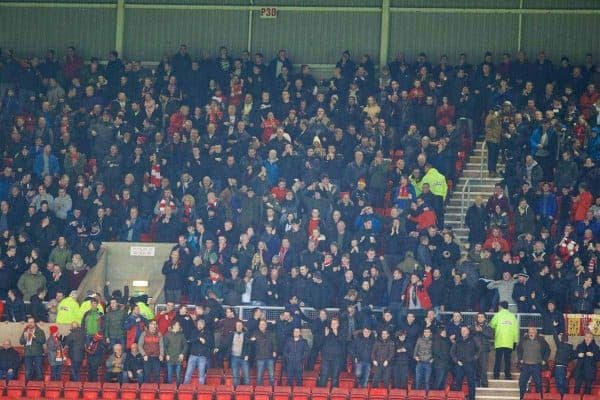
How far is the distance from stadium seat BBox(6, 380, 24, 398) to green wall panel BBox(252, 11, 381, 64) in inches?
537

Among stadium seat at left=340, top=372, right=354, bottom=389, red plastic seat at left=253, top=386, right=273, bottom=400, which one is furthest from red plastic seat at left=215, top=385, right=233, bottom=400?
stadium seat at left=340, top=372, right=354, bottom=389

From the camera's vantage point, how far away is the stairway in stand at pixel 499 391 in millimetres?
31047

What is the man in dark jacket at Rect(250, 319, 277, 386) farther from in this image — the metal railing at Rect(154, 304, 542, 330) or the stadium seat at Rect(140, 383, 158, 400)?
the stadium seat at Rect(140, 383, 158, 400)

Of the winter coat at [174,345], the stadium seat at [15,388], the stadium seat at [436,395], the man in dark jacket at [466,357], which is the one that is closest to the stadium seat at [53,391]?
the stadium seat at [15,388]

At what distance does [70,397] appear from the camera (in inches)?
1200

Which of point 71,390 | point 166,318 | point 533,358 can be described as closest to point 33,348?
point 71,390

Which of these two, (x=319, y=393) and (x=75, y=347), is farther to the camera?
(x=75, y=347)

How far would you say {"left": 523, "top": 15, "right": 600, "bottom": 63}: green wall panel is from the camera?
40.5 meters

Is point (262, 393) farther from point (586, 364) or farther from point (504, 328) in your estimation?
point (586, 364)

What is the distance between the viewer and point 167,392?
3061cm

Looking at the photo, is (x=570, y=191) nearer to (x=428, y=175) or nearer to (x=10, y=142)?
(x=428, y=175)

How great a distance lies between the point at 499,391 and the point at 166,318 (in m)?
6.79

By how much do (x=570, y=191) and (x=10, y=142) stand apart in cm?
1349

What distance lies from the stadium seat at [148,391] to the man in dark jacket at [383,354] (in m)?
4.29
